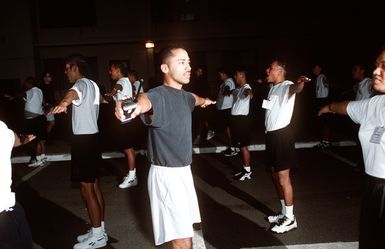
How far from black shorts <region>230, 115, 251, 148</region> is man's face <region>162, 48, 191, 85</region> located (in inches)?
167

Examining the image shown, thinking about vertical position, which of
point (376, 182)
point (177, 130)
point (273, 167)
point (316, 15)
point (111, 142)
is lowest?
point (111, 142)

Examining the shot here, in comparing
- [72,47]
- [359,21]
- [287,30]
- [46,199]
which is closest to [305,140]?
[46,199]

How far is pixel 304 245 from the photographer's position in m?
3.99

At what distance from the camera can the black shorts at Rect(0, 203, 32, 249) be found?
2.39 metres

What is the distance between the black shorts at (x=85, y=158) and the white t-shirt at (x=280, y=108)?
7.13ft

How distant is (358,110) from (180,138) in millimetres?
1371

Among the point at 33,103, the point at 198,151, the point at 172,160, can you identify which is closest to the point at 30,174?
the point at 33,103

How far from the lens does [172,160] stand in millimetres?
2893

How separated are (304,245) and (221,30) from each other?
Answer: 15.5m

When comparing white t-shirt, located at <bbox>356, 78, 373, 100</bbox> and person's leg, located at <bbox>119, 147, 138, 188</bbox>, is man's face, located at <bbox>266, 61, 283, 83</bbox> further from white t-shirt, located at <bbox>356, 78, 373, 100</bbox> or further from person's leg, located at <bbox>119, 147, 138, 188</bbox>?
person's leg, located at <bbox>119, 147, 138, 188</bbox>

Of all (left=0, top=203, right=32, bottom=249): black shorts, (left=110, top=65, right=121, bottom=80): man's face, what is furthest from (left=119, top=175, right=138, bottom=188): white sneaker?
(left=0, top=203, right=32, bottom=249): black shorts

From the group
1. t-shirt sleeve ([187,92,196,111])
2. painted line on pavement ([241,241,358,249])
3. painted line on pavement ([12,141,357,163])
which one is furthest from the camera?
painted line on pavement ([12,141,357,163])

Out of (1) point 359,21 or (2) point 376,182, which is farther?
(1) point 359,21

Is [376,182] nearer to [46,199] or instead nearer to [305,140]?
[46,199]
